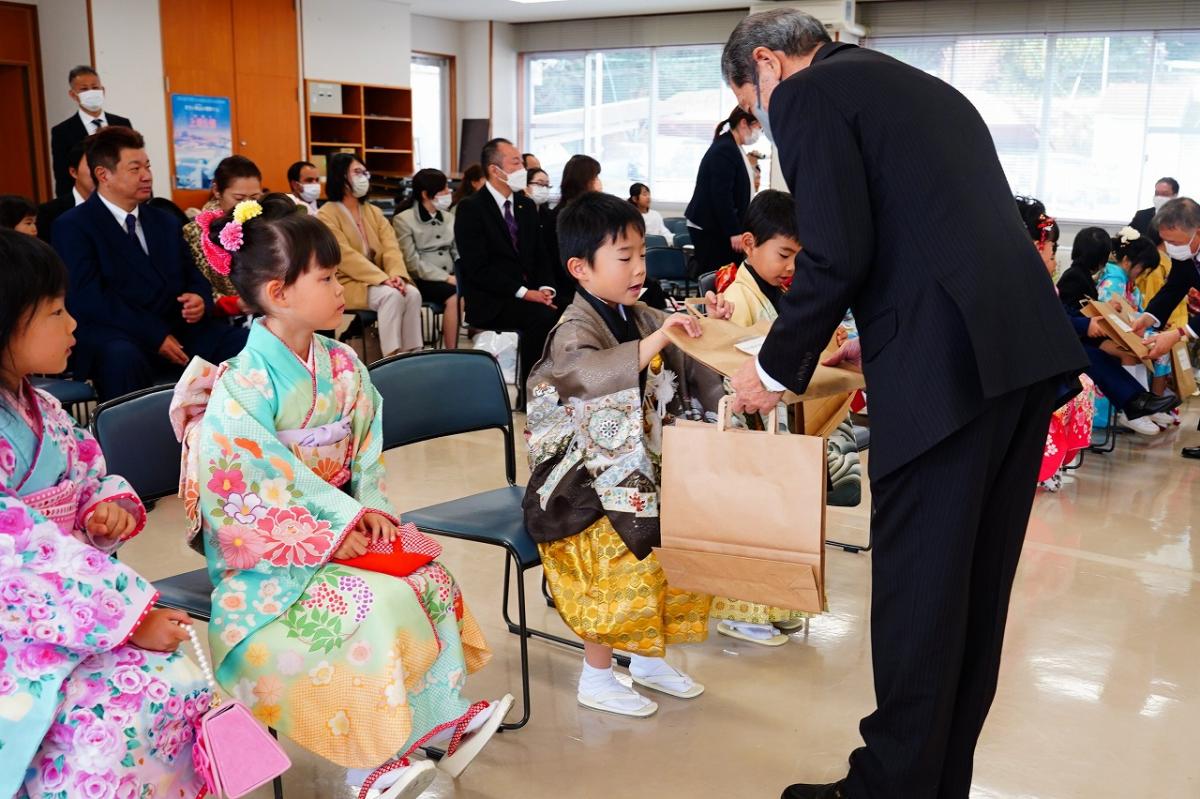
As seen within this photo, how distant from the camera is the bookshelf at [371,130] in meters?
10.1

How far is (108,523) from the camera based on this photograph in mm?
1707

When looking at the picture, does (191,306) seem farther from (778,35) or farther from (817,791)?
(817,791)

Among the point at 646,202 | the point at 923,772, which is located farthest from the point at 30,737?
the point at 646,202

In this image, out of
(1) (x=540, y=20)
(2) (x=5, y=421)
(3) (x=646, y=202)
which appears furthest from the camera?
(1) (x=540, y=20)

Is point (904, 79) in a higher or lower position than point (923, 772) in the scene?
higher

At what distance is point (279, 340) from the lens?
196 cm

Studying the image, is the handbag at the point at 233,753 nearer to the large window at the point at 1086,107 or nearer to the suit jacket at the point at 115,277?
the suit jacket at the point at 115,277

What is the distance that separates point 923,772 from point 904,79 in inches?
45.4

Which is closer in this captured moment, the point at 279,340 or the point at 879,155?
the point at 879,155

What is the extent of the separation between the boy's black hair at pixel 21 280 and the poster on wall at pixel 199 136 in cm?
770

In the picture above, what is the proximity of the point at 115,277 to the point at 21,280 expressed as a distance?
7.98ft

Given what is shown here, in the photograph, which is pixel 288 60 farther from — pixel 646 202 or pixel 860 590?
pixel 860 590

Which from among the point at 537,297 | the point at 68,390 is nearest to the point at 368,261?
Result: the point at 537,297

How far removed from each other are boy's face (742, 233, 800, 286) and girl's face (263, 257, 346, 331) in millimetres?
1182
